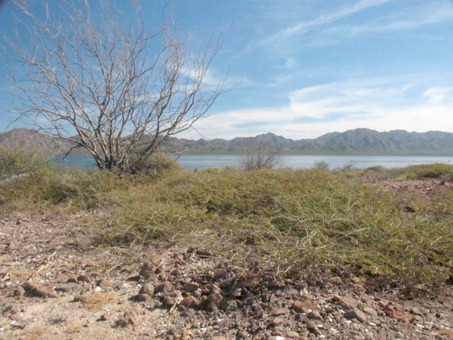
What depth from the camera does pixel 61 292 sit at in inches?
124

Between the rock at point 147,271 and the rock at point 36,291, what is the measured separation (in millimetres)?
776

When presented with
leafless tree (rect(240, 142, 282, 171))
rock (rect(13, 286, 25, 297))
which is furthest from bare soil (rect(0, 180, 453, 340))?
leafless tree (rect(240, 142, 282, 171))

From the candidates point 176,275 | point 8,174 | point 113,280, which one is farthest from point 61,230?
point 8,174

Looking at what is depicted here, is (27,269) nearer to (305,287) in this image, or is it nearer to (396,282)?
(305,287)

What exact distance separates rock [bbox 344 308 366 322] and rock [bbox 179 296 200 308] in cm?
111

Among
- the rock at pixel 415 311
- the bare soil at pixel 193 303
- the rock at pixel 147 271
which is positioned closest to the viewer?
the bare soil at pixel 193 303

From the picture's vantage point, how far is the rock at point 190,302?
282 centimetres

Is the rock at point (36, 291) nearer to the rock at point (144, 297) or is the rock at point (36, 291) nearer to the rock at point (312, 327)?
the rock at point (144, 297)

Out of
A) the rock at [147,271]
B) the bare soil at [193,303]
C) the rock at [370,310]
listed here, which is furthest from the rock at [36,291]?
the rock at [370,310]

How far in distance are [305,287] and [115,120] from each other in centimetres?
778

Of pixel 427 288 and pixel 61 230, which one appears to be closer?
pixel 427 288

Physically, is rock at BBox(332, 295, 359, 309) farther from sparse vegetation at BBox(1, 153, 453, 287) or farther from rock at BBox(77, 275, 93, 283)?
rock at BBox(77, 275, 93, 283)

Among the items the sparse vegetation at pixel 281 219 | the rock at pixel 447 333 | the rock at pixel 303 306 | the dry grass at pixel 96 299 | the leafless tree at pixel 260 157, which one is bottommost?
the rock at pixel 447 333

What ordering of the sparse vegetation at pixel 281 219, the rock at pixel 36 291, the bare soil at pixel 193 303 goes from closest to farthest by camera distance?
the bare soil at pixel 193 303, the rock at pixel 36 291, the sparse vegetation at pixel 281 219
